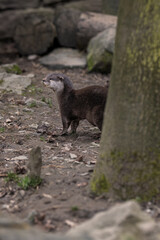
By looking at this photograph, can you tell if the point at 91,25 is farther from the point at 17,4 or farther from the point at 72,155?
the point at 72,155

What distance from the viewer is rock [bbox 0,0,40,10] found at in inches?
514

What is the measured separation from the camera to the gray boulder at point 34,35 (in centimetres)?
1189

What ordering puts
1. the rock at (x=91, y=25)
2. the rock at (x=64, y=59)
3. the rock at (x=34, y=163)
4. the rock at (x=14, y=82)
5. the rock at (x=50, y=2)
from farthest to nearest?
the rock at (x=50, y=2) < the rock at (x=91, y=25) < the rock at (x=64, y=59) < the rock at (x=14, y=82) < the rock at (x=34, y=163)

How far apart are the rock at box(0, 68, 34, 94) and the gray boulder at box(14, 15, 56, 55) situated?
2539 millimetres

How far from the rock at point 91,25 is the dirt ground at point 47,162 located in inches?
115

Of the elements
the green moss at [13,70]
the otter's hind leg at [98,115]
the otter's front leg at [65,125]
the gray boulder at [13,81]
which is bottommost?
the green moss at [13,70]

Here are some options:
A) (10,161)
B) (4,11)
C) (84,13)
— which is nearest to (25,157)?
(10,161)

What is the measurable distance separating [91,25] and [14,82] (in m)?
3.19

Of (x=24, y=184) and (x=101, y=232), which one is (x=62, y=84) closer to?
(x=24, y=184)

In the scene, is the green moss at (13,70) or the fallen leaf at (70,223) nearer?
the fallen leaf at (70,223)

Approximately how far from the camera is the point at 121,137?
3.93 m

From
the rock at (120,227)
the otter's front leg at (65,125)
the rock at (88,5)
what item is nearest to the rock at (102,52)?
the rock at (88,5)

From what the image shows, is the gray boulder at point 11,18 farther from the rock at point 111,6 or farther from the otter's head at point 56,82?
the otter's head at point 56,82

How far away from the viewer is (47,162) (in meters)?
5.31
